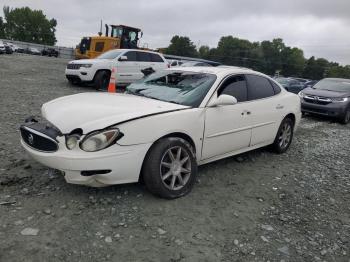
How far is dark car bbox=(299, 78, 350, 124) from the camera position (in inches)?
434

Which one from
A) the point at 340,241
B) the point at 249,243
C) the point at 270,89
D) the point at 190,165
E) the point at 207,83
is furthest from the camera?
the point at 270,89

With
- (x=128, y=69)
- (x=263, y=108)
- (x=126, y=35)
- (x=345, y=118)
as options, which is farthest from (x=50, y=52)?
(x=263, y=108)

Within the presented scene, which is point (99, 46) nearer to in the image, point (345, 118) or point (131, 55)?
point (131, 55)

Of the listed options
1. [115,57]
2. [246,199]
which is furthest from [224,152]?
[115,57]

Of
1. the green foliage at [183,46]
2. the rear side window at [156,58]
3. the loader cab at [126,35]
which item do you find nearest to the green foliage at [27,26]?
the green foliage at [183,46]

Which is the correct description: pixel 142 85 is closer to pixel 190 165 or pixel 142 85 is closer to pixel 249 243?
pixel 190 165

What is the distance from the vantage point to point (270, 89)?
572 centimetres

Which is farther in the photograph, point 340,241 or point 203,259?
point 340,241

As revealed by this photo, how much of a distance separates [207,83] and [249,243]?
214cm

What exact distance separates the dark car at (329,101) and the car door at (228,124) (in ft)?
23.3

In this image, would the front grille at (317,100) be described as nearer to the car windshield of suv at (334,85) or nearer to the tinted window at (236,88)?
the car windshield of suv at (334,85)

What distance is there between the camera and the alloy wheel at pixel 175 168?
12.4 ft

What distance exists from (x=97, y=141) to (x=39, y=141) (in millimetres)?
685

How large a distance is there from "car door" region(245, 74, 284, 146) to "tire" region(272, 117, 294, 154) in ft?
0.69
